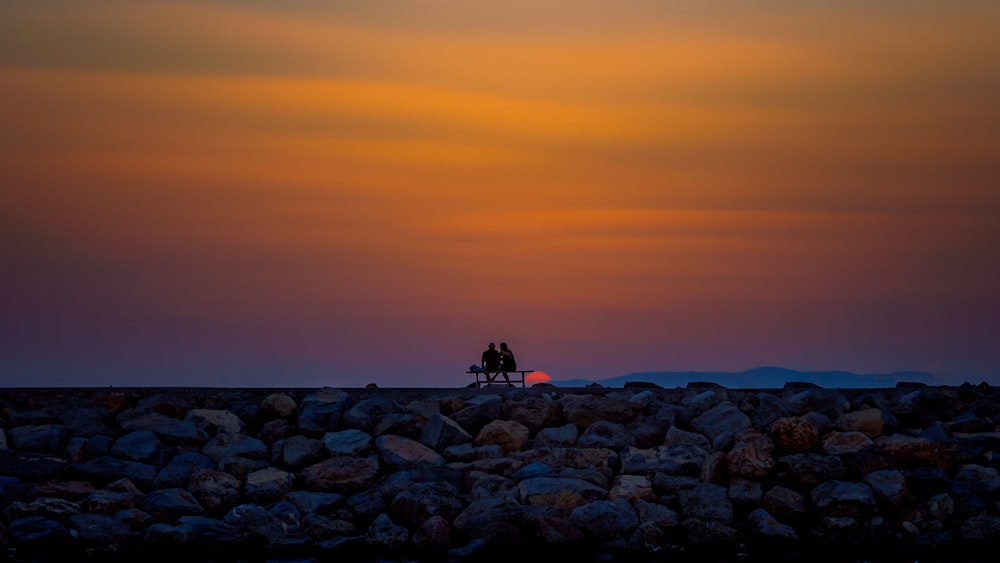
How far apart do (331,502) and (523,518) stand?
3.81 m

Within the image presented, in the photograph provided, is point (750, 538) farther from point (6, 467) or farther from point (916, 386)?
point (6, 467)

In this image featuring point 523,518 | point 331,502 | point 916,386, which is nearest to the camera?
point 523,518

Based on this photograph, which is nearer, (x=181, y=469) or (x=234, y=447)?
(x=181, y=469)

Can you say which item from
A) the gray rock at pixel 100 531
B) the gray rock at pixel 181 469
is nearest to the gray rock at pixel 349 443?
the gray rock at pixel 181 469

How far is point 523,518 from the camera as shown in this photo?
27375 mm

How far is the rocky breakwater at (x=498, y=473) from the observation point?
90.5 ft

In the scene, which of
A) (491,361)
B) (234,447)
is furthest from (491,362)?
(234,447)

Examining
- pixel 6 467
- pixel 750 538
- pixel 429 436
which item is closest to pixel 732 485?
pixel 750 538

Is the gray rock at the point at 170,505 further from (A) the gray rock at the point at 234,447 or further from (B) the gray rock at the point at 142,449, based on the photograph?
(A) the gray rock at the point at 234,447

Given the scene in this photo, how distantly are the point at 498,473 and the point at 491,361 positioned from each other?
645 cm

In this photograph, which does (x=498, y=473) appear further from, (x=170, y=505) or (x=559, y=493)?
(x=170, y=505)

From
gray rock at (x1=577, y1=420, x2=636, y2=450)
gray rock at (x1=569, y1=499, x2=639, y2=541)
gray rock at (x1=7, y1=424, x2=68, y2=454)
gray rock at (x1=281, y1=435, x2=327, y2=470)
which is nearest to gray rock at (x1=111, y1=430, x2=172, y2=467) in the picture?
gray rock at (x1=7, y1=424, x2=68, y2=454)

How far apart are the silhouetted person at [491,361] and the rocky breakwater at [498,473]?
224 cm

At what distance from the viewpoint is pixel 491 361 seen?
3656 centimetres
